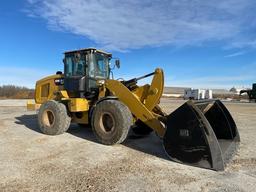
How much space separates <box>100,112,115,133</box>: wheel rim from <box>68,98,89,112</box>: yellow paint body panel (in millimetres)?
918

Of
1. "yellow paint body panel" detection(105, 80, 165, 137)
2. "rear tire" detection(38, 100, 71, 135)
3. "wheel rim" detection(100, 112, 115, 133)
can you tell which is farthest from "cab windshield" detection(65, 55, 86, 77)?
"wheel rim" detection(100, 112, 115, 133)

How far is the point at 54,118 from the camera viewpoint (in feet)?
26.2

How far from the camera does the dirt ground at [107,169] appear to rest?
4098 millimetres

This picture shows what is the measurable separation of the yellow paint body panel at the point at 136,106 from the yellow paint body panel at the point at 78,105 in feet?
3.23

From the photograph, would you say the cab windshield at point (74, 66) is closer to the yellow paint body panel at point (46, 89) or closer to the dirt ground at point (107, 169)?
the yellow paint body panel at point (46, 89)

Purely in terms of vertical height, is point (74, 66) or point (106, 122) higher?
point (74, 66)

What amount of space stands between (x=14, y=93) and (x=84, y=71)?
164ft

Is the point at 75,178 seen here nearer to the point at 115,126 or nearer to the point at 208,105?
the point at 115,126

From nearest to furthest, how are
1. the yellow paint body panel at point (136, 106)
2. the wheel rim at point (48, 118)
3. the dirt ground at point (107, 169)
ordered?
the dirt ground at point (107, 169) < the yellow paint body panel at point (136, 106) < the wheel rim at point (48, 118)

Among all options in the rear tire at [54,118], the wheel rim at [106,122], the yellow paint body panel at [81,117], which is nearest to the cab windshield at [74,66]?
the rear tire at [54,118]

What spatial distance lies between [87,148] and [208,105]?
3.11m

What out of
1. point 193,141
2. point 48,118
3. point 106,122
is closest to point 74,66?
point 48,118

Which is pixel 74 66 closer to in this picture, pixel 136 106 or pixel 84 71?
pixel 84 71

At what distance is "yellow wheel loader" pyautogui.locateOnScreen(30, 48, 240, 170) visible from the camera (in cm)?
502
